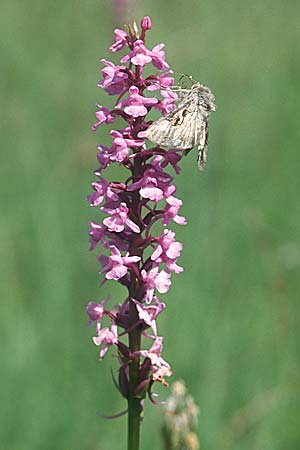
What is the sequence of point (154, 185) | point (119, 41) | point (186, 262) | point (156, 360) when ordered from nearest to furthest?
point (154, 185), point (156, 360), point (119, 41), point (186, 262)

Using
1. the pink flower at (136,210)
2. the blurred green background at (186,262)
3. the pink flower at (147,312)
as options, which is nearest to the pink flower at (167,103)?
the pink flower at (136,210)

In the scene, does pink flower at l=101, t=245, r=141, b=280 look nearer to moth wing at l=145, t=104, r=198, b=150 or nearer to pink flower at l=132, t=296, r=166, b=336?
pink flower at l=132, t=296, r=166, b=336

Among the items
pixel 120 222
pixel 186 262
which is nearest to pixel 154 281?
pixel 120 222

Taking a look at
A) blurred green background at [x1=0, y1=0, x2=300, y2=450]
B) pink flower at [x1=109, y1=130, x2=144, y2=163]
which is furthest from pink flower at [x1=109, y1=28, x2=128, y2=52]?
blurred green background at [x1=0, y1=0, x2=300, y2=450]

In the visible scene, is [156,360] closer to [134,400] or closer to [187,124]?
[134,400]
